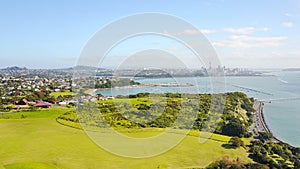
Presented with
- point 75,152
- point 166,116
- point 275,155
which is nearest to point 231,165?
point 275,155

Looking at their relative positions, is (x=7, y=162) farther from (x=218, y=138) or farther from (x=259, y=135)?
(x=259, y=135)

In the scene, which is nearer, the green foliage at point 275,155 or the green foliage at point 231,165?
the green foliage at point 231,165

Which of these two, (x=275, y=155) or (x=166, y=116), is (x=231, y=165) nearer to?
(x=275, y=155)

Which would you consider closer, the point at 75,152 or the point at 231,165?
the point at 231,165

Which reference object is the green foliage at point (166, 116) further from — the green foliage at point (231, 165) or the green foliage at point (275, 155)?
the green foliage at point (275, 155)

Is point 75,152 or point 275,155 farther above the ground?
point 75,152

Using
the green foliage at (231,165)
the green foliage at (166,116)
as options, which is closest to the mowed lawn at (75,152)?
the green foliage at (231,165)

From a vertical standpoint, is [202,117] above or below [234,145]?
above

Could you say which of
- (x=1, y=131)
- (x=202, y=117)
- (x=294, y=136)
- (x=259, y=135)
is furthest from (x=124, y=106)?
(x=294, y=136)
